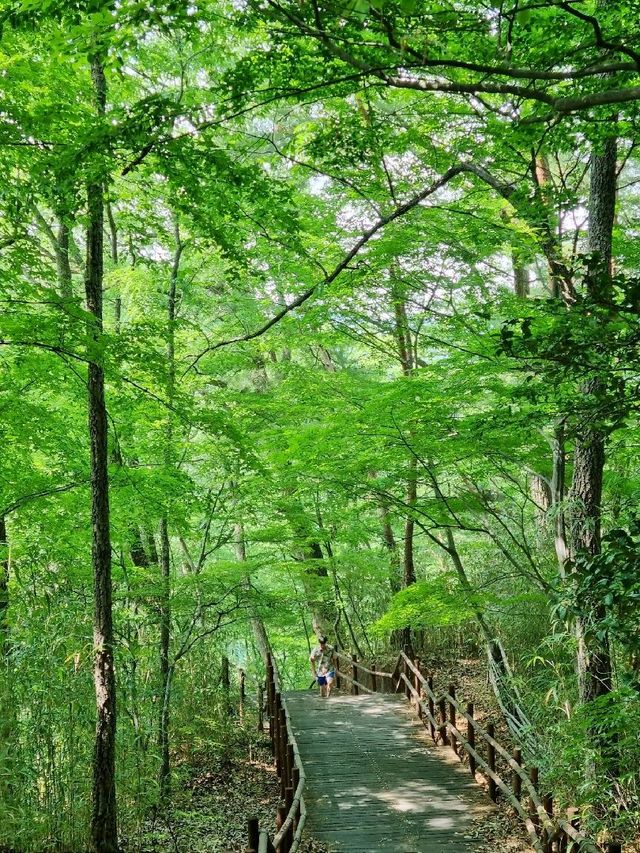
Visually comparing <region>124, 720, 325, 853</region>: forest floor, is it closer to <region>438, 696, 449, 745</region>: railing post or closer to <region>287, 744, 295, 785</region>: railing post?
<region>287, 744, 295, 785</region>: railing post

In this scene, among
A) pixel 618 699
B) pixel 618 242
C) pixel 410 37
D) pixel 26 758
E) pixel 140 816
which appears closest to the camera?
pixel 410 37

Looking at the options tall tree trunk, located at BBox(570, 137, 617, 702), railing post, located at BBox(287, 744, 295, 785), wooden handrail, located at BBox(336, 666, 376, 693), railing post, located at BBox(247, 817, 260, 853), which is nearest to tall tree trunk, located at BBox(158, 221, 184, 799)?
railing post, located at BBox(287, 744, 295, 785)

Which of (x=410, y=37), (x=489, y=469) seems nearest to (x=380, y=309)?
(x=489, y=469)

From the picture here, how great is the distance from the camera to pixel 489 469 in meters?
8.84

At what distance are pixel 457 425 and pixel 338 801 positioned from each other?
4.62 metres

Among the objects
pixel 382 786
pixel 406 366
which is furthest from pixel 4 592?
pixel 406 366

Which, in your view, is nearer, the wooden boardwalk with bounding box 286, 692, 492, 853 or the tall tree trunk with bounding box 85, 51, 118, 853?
the tall tree trunk with bounding box 85, 51, 118, 853

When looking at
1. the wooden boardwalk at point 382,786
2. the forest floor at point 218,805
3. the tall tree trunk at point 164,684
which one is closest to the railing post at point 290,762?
the wooden boardwalk at point 382,786

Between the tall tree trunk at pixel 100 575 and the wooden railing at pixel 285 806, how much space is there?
4.36 ft

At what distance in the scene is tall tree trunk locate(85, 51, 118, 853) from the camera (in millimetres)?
5605

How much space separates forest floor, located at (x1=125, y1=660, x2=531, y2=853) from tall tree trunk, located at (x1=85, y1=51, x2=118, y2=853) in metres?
1.18

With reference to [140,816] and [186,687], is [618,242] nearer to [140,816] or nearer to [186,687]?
[140,816]

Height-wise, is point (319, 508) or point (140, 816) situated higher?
point (319, 508)

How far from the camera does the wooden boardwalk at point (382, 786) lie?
6840 millimetres
